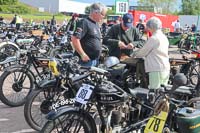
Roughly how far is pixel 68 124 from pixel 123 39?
3362 mm

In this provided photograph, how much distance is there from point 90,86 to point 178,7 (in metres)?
83.4

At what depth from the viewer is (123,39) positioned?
723 cm

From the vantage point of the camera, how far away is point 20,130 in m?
5.75

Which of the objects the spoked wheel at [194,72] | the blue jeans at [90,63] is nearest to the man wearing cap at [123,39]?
the blue jeans at [90,63]

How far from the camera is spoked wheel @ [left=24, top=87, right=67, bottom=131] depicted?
5.37 meters

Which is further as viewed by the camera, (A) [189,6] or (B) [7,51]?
(A) [189,6]

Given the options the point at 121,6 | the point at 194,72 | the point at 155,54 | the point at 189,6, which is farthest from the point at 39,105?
the point at 189,6

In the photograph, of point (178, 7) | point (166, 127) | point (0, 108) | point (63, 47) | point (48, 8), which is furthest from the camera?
point (48, 8)

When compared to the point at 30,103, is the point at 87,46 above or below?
above

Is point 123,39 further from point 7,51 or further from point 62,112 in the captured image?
point 7,51

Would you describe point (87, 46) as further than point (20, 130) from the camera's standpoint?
Yes

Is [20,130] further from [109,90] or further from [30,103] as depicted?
[109,90]

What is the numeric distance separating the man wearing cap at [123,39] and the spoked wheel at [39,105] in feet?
6.80

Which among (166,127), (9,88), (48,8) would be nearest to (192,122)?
(166,127)
